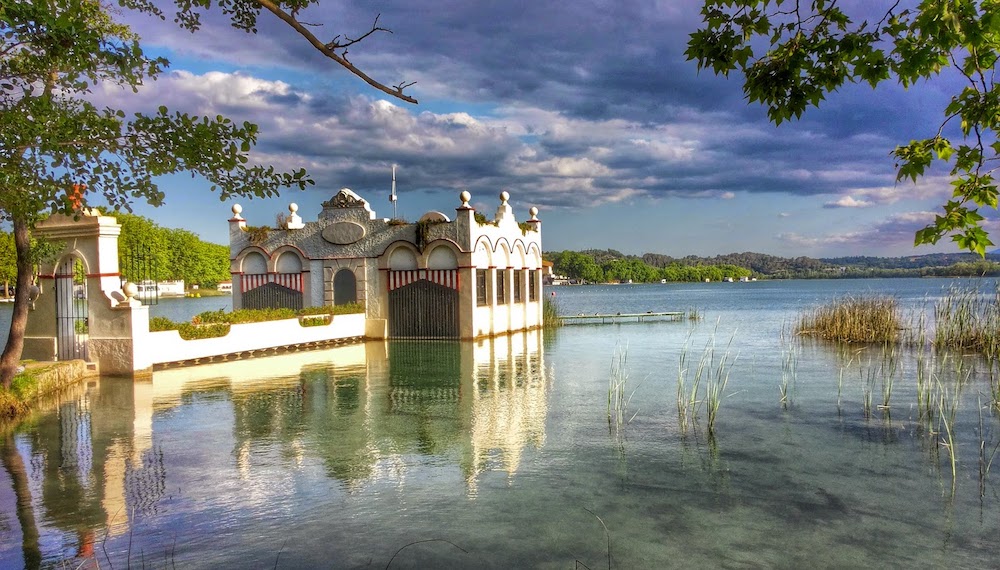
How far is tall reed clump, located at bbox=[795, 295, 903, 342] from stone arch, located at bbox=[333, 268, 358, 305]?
1636 cm

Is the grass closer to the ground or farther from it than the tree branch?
closer to the ground

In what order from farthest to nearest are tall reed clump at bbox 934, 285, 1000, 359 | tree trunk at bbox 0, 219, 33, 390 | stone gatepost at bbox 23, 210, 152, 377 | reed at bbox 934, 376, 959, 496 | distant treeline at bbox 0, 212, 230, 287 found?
distant treeline at bbox 0, 212, 230, 287, tall reed clump at bbox 934, 285, 1000, 359, stone gatepost at bbox 23, 210, 152, 377, tree trunk at bbox 0, 219, 33, 390, reed at bbox 934, 376, 959, 496

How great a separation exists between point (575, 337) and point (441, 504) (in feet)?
67.2

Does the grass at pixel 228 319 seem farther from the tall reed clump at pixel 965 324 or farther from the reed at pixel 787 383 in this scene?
the tall reed clump at pixel 965 324

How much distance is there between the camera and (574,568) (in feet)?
18.7

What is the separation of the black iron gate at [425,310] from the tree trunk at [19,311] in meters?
13.3

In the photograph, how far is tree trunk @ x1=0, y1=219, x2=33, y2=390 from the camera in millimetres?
12312

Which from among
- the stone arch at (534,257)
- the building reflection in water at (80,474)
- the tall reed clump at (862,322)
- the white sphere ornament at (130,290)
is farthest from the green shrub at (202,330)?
the tall reed clump at (862,322)

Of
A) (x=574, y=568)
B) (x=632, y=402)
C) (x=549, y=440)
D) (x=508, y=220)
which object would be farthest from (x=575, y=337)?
(x=574, y=568)

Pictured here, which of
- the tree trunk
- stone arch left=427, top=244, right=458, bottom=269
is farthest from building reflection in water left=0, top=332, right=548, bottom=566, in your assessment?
stone arch left=427, top=244, right=458, bottom=269

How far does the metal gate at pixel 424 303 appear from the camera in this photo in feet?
82.5

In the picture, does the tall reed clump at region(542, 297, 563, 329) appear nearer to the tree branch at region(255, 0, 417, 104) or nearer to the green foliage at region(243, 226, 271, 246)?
the green foliage at region(243, 226, 271, 246)

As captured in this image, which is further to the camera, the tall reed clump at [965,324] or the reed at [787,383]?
the tall reed clump at [965,324]

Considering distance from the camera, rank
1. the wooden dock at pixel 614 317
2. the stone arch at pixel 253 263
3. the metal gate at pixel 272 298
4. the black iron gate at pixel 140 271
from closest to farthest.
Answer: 1. the black iron gate at pixel 140 271
2. the metal gate at pixel 272 298
3. the stone arch at pixel 253 263
4. the wooden dock at pixel 614 317
